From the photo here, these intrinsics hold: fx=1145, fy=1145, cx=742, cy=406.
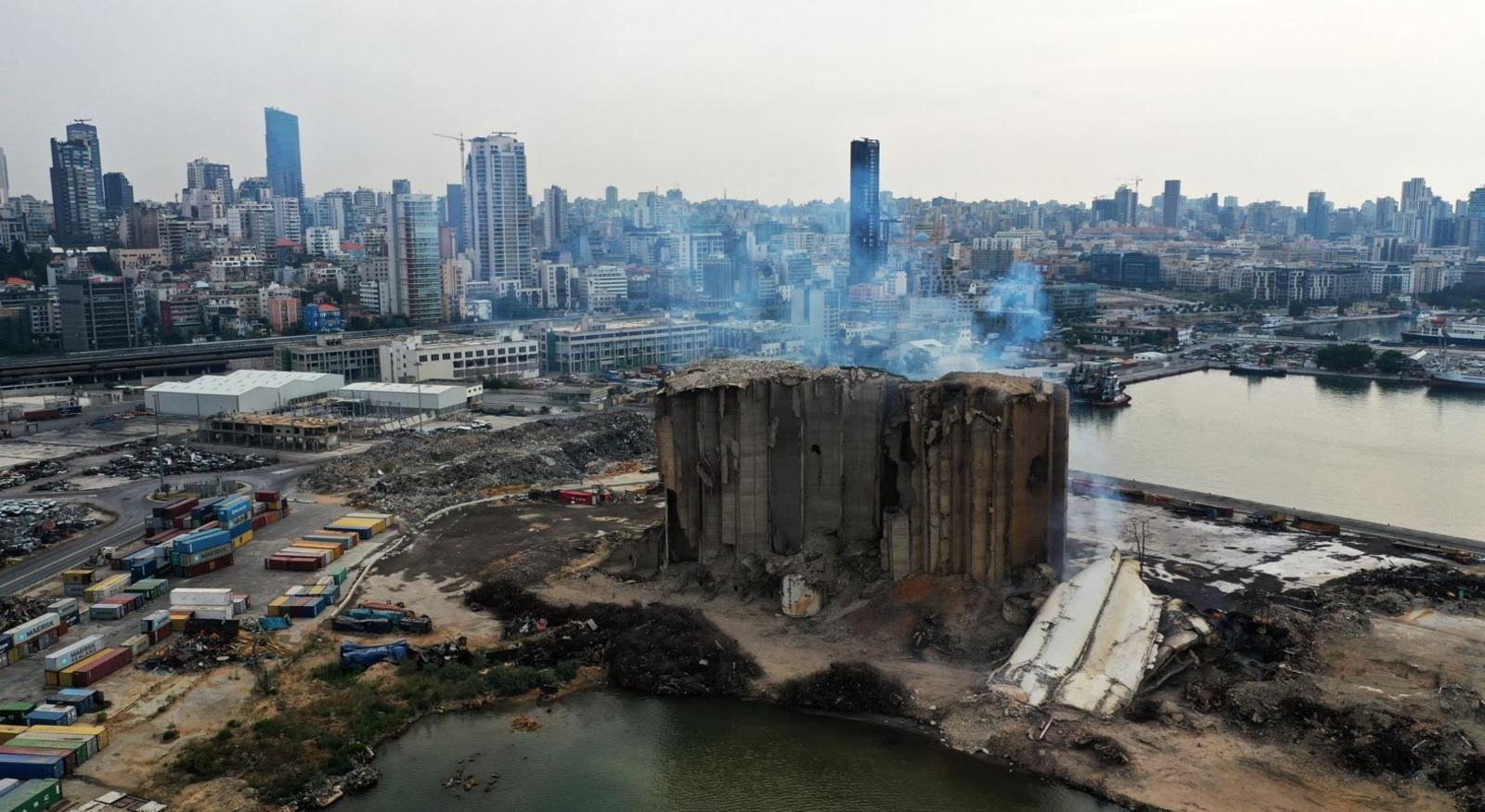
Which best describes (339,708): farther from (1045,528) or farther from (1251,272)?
(1251,272)

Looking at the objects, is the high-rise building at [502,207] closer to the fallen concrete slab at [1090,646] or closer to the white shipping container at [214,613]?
the white shipping container at [214,613]

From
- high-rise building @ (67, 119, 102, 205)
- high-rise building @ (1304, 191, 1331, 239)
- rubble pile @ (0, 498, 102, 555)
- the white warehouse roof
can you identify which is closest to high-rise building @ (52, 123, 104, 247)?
high-rise building @ (67, 119, 102, 205)

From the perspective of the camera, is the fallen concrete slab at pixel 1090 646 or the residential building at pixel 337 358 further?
the residential building at pixel 337 358

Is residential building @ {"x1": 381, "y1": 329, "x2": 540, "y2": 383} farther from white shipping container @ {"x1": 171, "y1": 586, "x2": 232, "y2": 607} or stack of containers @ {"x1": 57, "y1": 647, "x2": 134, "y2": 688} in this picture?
stack of containers @ {"x1": 57, "y1": 647, "x2": 134, "y2": 688}

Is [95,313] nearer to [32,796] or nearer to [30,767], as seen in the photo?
[30,767]

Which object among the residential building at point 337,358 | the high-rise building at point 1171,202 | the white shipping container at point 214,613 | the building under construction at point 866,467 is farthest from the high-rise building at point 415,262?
the high-rise building at point 1171,202

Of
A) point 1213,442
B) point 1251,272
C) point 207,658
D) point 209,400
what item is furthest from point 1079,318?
point 207,658
